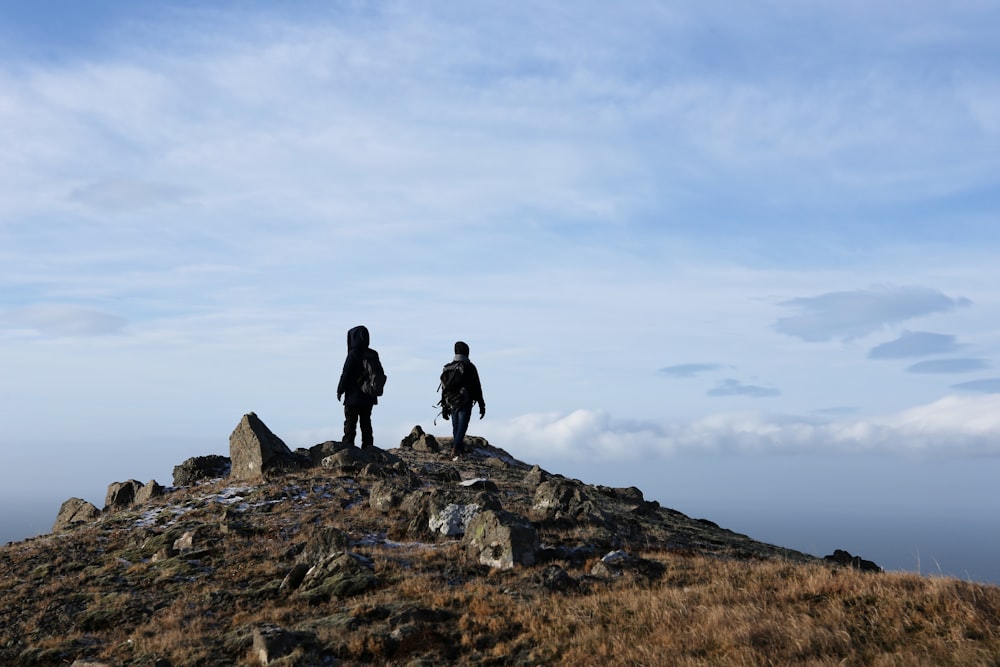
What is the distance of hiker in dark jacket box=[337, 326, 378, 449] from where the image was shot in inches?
995

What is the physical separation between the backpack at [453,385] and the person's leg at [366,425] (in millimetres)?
2663

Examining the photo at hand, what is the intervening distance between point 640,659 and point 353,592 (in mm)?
5941

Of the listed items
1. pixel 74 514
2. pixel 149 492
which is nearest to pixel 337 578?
pixel 149 492

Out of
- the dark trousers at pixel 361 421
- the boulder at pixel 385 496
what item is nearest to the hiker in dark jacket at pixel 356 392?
the dark trousers at pixel 361 421

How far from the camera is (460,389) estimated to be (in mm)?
26109

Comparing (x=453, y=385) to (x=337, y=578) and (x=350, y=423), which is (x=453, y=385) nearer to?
(x=350, y=423)

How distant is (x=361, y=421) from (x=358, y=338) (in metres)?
2.91

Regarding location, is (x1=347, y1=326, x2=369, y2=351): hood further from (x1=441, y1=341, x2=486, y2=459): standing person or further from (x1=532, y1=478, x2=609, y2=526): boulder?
(x1=532, y1=478, x2=609, y2=526): boulder

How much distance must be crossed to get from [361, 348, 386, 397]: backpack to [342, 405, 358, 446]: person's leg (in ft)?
2.82

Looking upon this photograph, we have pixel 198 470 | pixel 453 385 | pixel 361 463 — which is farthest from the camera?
pixel 453 385

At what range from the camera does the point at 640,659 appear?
9.46 m

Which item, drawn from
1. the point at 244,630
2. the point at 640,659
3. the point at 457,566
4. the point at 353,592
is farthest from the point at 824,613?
the point at 244,630

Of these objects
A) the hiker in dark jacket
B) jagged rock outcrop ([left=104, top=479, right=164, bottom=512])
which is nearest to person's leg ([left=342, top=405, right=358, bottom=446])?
the hiker in dark jacket

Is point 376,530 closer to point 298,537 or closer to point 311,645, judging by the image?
point 298,537
